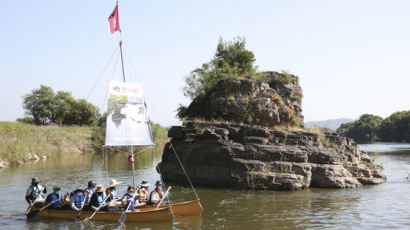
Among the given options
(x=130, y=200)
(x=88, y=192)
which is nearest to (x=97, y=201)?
(x=88, y=192)

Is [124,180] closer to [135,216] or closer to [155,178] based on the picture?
Answer: [155,178]

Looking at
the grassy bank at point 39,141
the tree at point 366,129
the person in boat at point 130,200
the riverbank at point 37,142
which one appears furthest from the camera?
the tree at point 366,129

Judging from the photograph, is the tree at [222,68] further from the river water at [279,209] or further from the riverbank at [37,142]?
the riverbank at [37,142]

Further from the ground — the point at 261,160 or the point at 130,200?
the point at 261,160

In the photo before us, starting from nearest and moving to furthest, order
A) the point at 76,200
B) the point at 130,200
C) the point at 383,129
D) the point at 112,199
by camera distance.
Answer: the point at 130,200 < the point at 76,200 < the point at 112,199 < the point at 383,129

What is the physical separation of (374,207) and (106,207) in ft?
44.1

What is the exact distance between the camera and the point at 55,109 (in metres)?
86.0

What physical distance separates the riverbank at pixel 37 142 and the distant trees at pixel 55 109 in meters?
12.0

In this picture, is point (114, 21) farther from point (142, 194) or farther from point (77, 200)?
point (77, 200)

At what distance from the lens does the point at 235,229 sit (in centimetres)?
1681

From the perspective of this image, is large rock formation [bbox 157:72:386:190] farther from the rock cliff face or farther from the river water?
the river water

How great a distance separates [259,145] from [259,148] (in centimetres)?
23

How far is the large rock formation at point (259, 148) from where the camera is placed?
25.8 metres

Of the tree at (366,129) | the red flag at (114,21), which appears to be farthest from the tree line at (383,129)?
the red flag at (114,21)
